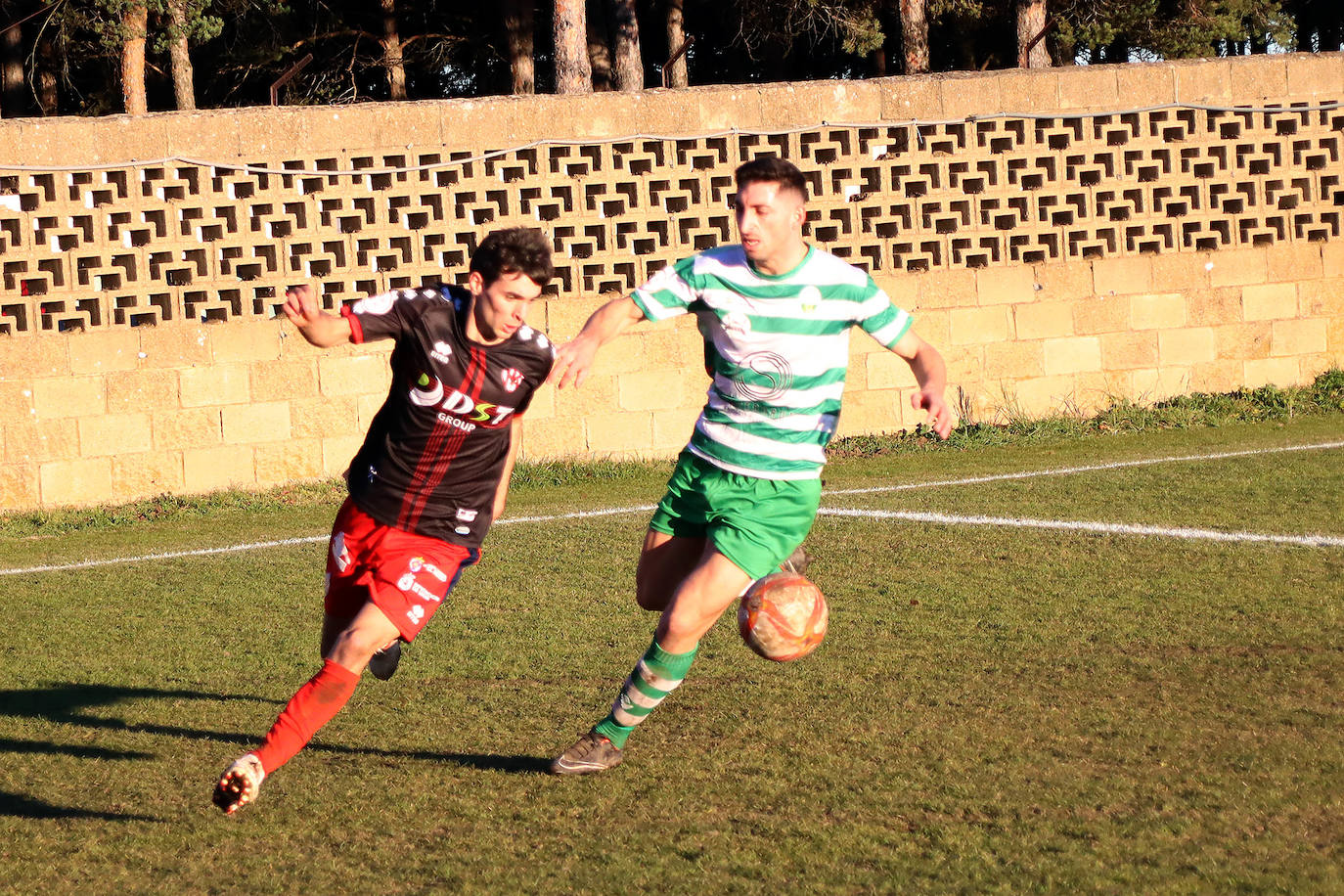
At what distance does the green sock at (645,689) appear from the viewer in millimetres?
5195

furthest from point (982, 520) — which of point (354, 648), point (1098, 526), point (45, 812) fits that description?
point (45, 812)

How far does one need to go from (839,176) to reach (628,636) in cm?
729

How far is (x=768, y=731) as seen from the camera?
18.2 ft

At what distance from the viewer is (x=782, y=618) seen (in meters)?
5.20

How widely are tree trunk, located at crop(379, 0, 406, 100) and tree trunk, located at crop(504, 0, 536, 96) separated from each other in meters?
2.67

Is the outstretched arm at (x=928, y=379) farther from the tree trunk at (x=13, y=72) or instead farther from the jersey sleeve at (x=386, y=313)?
the tree trunk at (x=13, y=72)

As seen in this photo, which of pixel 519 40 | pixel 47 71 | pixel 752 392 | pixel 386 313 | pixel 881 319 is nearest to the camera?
pixel 386 313

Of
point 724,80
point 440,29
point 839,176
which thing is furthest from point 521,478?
point 724,80

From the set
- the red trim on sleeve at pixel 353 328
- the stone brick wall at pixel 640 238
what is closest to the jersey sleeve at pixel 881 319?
the red trim on sleeve at pixel 353 328

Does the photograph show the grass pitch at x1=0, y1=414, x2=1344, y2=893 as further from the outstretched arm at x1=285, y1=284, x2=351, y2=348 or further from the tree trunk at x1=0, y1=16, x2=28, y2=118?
the tree trunk at x1=0, y1=16, x2=28, y2=118

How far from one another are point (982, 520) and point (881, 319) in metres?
4.50

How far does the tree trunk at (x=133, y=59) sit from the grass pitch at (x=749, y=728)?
1514 cm

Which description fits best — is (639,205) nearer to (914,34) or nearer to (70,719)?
(70,719)

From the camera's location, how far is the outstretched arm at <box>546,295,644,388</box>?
4.84 meters
